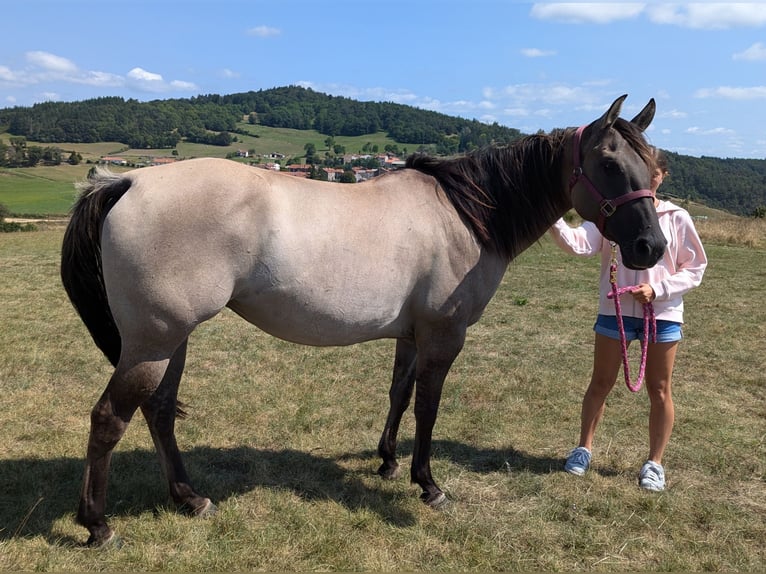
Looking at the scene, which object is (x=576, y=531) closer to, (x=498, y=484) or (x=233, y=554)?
(x=498, y=484)

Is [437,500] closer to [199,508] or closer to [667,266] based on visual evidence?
[199,508]

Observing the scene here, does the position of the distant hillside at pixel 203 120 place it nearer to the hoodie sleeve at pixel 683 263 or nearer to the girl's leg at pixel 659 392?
the hoodie sleeve at pixel 683 263

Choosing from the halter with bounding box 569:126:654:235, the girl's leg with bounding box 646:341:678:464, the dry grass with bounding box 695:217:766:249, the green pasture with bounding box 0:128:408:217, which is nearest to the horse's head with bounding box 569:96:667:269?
the halter with bounding box 569:126:654:235

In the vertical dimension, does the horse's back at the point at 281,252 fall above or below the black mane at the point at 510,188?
below

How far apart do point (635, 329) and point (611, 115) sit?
1614 millimetres

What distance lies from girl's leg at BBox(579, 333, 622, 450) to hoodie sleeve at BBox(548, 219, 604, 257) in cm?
66

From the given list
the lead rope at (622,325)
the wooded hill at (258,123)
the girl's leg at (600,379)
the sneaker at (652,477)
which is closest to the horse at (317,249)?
the lead rope at (622,325)

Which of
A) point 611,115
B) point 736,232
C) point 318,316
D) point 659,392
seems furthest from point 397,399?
point 736,232

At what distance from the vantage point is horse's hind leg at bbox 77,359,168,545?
2.77 meters

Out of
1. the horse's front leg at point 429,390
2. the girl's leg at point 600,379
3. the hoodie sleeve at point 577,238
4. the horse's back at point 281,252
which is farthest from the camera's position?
the girl's leg at point 600,379

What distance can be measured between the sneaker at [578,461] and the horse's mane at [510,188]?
1698 millimetres

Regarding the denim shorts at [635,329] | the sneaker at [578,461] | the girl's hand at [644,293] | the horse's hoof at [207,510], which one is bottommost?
the horse's hoof at [207,510]

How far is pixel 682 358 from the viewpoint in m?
6.77

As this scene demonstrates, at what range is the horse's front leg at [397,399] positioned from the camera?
394 centimetres
